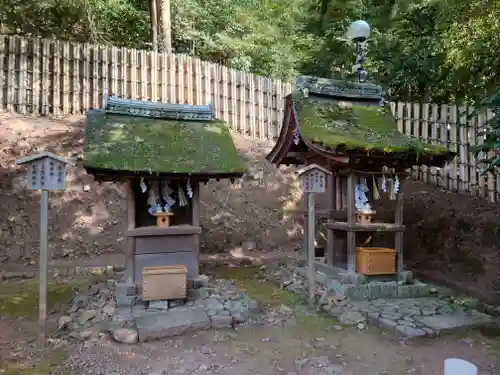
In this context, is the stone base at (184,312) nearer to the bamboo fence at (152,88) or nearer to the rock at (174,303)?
the rock at (174,303)

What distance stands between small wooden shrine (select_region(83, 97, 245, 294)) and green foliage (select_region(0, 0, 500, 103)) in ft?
21.2

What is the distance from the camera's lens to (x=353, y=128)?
7770 millimetres

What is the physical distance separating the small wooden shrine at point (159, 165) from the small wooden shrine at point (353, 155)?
166 cm

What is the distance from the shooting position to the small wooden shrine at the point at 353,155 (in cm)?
725

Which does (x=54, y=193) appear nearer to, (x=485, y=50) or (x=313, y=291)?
(x=313, y=291)

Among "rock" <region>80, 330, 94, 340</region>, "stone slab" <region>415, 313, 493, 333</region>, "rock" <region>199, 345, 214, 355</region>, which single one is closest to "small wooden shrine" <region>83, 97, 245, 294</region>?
"rock" <region>80, 330, 94, 340</region>

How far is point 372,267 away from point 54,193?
344 inches

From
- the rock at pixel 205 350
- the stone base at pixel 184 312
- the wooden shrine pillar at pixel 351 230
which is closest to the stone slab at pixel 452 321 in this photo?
the wooden shrine pillar at pixel 351 230

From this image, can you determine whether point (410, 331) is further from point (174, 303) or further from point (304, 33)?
point (304, 33)

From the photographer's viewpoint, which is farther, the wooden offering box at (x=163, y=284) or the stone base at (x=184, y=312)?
the wooden offering box at (x=163, y=284)

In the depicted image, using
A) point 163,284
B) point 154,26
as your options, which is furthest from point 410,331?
point 154,26

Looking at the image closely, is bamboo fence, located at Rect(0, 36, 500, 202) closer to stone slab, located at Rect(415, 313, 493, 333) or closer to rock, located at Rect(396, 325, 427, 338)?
stone slab, located at Rect(415, 313, 493, 333)

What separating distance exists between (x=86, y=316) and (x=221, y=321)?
2.09m

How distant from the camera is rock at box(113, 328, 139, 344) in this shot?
5414 mm
